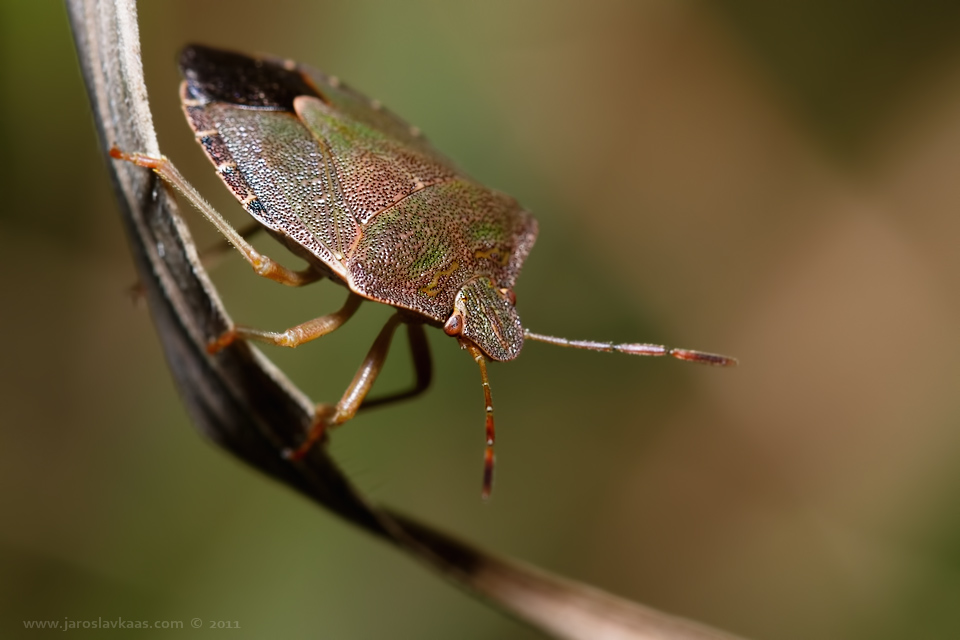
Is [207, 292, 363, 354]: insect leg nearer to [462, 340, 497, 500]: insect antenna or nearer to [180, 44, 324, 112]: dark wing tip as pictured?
[462, 340, 497, 500]: insect antenna

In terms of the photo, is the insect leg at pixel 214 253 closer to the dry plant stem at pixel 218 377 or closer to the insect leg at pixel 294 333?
the insect leg at pixel 294 333

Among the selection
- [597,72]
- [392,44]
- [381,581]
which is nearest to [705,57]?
[597,72]

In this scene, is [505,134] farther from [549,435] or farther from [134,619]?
[134,619]

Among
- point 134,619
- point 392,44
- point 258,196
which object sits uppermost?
point 392,44

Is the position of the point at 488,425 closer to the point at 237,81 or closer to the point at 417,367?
the point at 417,367

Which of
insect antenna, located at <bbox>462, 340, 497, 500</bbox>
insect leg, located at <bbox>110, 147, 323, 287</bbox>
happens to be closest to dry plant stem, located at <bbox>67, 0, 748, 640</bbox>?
insect leg, located at <bbox>110, 147, 323, 287</bbox>

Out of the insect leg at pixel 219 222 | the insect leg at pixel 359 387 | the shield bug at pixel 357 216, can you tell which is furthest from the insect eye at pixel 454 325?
the insect leg at pixel 219 222
